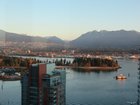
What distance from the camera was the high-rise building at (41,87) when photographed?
3.73 meters

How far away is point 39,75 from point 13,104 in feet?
6.79

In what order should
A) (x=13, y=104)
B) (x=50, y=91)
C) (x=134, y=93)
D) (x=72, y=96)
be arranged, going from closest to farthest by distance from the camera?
(x=50, y=91), (x=13, y=104), (x=72, y=96), (x=134, y=93)

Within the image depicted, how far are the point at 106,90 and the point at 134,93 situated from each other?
611 millimetres

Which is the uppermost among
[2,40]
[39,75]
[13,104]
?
[2,40]

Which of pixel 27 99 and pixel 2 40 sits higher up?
pixel 2 40

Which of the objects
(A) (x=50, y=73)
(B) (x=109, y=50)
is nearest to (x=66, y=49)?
(B) (x=109, y=50)

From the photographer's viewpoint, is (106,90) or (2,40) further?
(2,40)

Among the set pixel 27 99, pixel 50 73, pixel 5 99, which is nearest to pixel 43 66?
pixel 50 73

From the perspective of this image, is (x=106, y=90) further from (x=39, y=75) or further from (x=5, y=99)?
(x=39, y=75)

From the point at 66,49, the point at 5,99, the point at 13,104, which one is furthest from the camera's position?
the point at 66,49

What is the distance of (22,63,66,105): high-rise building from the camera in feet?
12.2

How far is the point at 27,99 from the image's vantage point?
3775mm

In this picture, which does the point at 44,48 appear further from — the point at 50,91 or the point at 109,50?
the point at 50,91

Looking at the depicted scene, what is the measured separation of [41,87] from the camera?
3.73 m
